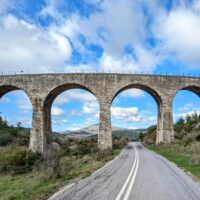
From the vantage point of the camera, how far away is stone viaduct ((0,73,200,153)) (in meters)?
38.9

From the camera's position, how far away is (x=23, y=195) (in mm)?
10023

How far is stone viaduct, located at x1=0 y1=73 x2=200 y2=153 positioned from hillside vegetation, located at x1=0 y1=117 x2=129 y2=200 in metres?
4.86

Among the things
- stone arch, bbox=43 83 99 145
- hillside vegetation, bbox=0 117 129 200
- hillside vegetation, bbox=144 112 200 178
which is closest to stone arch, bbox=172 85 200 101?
hillside vegetation, bbox=144 112 200 178

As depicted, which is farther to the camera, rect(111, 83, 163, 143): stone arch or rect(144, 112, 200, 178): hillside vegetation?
Answer: rect(111, 83, 163, 143): stone arch

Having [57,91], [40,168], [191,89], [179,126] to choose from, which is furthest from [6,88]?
[179,126]

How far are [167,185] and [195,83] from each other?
31672mm

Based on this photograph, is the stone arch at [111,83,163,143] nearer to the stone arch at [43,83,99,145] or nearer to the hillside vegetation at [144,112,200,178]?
the hillside vegetation at [144,112,200,178]

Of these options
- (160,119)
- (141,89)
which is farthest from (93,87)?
(160,119)

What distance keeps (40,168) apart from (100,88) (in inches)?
791

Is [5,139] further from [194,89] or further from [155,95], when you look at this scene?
[194,89]

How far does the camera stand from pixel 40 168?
20.7 m

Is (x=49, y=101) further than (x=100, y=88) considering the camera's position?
Yes

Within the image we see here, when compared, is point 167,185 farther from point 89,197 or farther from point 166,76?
point 166,76

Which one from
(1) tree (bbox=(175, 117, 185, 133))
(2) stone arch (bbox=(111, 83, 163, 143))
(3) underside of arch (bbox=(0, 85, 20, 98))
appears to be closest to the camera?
(2) stone arch (bbox=(111, 83, 163, 143))
